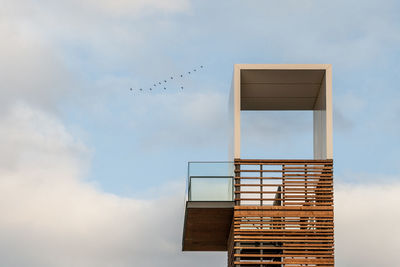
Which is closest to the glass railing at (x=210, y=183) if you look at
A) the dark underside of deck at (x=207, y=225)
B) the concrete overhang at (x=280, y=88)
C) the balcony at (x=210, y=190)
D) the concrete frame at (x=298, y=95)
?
the balcony at (x=210, y=190)

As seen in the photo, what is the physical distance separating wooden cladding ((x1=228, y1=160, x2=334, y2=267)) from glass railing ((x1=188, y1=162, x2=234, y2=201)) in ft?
1.00

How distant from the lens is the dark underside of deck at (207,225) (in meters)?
30.5

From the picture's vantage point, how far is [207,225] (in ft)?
108

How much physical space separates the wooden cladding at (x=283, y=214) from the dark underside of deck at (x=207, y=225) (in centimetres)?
68

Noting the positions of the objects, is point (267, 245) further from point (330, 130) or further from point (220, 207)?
point (330, 130)

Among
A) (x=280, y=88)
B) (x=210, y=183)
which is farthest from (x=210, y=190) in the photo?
(x=280, y=88)

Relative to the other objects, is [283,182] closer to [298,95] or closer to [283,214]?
[283,214]

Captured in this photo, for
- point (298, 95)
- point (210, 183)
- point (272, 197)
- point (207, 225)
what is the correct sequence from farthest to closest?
point (298, 95)
point (207, 225)
point (210, 183)
point (272, 197)

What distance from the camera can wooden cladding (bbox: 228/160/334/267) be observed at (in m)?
29.9

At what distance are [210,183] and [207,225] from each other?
265 cm

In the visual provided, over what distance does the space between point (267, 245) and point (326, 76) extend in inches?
198

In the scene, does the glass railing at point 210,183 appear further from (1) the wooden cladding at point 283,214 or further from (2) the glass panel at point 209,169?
(1) the wooden cladding at point 283,214

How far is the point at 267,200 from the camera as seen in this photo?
99.0ft

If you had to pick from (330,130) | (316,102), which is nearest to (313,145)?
(316,102)
